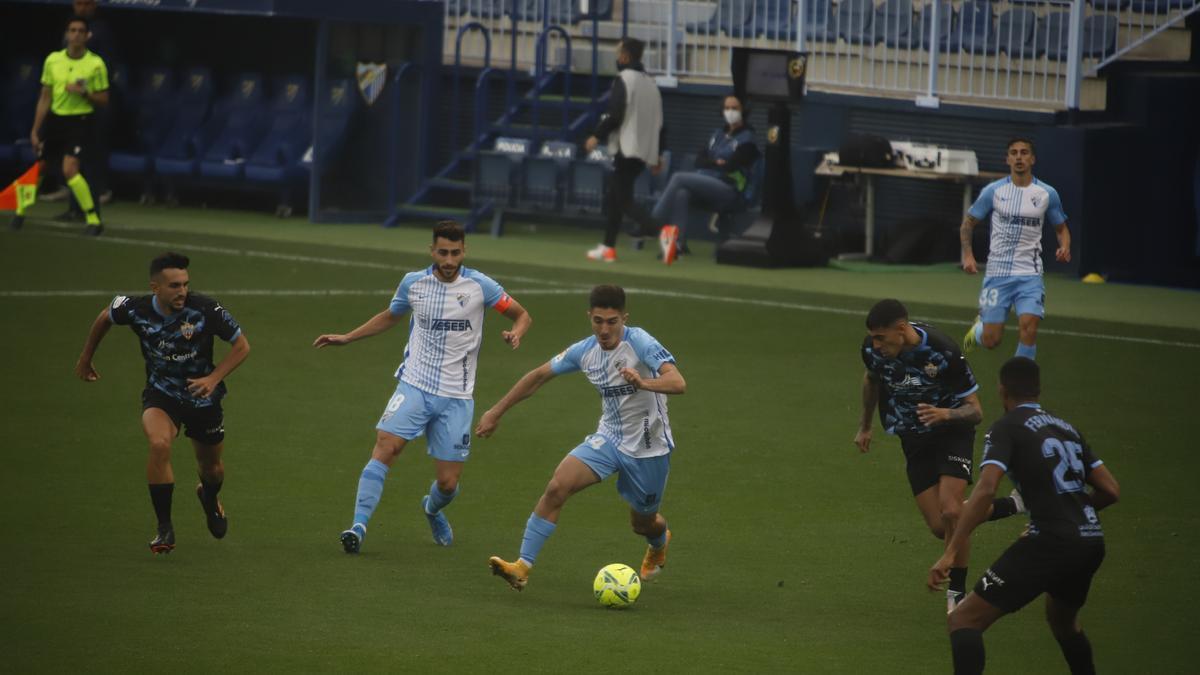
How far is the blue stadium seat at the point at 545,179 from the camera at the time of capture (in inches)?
1022

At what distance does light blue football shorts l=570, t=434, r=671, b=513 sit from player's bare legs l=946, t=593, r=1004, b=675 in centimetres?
236

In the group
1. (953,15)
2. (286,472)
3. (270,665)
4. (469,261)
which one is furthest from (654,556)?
(953,15)

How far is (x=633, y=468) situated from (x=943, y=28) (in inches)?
691

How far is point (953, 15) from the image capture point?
25.6 meters

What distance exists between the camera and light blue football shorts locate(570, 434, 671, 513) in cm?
958

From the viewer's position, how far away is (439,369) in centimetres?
1045

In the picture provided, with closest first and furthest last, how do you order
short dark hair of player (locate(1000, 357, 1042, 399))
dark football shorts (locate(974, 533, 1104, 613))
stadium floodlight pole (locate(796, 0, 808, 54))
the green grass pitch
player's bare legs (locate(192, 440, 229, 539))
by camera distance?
dark football shorts (locate(974, 533, 1104, 613)) < short dark hair of player (locate(1000, 357, 1042, 399)) < the green grass pitch < player's bare legs (locate(192, 440, 229, 539)) < stadium floodlight pole (locate(796, 0, 808, 54))

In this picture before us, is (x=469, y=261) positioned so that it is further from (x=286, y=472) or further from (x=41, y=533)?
(x=41, y=533)

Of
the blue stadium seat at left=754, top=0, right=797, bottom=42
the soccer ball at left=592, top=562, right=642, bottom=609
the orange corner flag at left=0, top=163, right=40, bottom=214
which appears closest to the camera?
the soccer ball at left=592, top=562, right=642, bottom=609

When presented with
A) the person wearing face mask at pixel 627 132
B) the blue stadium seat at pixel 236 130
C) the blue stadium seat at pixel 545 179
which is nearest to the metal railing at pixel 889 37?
the blue stadium seat at pixel 545 179

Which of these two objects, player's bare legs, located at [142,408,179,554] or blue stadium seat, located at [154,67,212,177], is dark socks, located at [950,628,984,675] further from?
blue stadium seat, located at [154,67,212,177]

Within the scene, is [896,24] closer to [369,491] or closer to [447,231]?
[447,231]

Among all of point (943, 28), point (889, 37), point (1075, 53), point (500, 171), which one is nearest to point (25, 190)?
point (500, 171)

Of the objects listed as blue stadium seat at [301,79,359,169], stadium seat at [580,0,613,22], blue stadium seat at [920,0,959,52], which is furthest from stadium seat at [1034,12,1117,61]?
blue stadium seat at [301,79,359,169]
